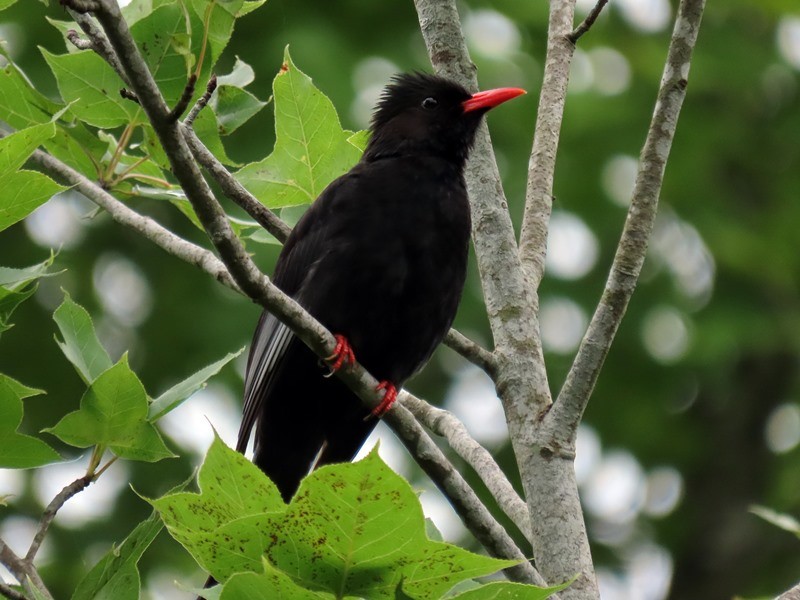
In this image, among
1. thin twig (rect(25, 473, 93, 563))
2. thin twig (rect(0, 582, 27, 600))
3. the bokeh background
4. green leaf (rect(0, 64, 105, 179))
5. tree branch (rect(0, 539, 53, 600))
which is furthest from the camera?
the bokeh background

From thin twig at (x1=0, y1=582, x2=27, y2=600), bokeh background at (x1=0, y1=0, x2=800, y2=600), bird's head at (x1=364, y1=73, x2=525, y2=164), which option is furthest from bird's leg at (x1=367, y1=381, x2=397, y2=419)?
bokeh background at (x1=0, y1=0, x2=800, y2=600)

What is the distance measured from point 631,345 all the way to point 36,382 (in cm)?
459

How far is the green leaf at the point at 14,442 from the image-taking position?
9.46ft

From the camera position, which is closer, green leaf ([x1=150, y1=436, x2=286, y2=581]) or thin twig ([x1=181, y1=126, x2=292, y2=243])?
green leaf ([x1=150, y1=436, x2=286, y2=581])

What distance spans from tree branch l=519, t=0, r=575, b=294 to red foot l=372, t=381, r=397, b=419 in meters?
0.59

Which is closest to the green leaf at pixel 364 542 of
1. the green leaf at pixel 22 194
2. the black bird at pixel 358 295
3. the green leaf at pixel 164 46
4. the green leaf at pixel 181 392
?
the green leaf at pixel 181 392

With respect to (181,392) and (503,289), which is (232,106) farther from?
(181,392)

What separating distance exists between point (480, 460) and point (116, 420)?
47.3 inches

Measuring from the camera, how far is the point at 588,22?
3969mm

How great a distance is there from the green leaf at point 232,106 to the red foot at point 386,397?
0.96 metres

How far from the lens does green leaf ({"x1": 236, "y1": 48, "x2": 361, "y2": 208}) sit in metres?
4.24

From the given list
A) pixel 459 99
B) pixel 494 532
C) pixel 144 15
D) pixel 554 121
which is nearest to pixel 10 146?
pixel 144 15

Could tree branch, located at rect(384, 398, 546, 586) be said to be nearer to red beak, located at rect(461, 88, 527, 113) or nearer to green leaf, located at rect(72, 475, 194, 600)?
green leaf, located at rect(72, 475, 194, 600)

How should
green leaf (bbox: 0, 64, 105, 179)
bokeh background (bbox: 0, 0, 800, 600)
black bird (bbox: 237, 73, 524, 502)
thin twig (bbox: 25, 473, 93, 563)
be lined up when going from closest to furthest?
thin twig (bbox: 25, 473, 93, 563) → green leaf (bbox: 0, 64, 105, 179) → black bird (bbox: 237, 73, 524, 502) → bokeh background (bbox: 0, 0, 800, 600)
